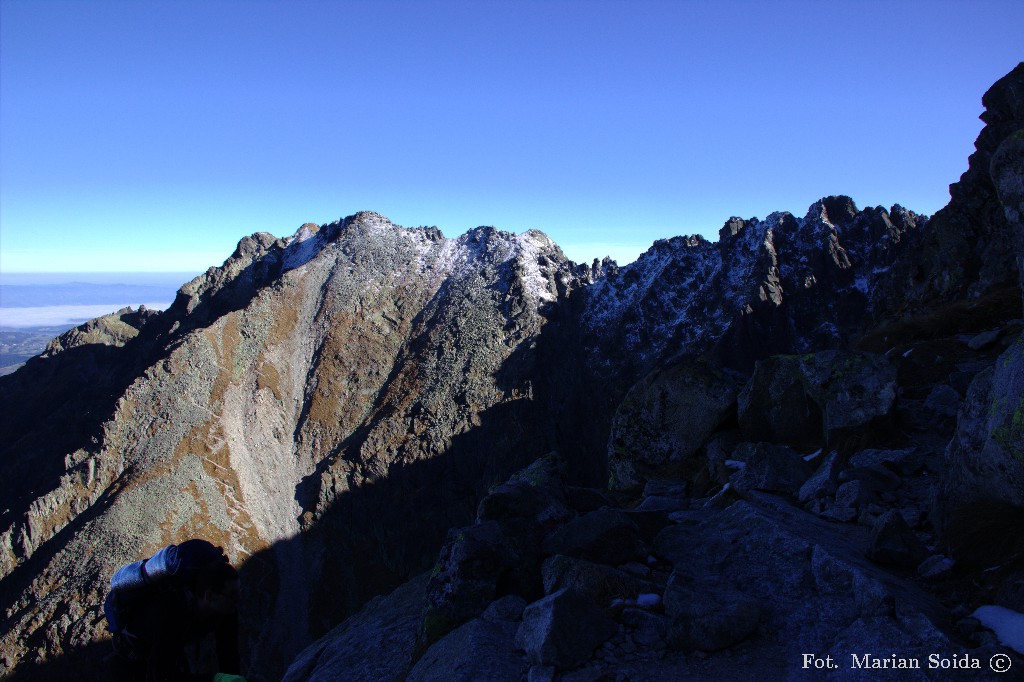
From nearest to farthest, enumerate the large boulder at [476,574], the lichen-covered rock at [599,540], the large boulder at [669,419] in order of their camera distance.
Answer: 1. the large boulder at [476,574]
2. the lichen-covered rock at [599,540]
3. the large boulder at [669,419]

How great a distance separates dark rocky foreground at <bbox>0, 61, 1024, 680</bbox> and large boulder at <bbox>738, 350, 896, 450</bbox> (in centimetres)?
7

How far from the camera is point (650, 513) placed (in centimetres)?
1205

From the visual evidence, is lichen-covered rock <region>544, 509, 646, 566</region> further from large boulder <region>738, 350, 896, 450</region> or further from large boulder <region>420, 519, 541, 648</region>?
large boulder <region>738, 350, 896, 450</region>

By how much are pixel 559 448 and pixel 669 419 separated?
3616 inches

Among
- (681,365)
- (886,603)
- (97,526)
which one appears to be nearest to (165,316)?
(97,526)

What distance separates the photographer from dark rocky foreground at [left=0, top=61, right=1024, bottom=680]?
7.77 metres

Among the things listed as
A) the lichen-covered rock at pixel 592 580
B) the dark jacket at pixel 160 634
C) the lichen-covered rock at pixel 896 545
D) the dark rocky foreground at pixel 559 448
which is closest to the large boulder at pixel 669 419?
the dark rocky foreground at pixel 559 448

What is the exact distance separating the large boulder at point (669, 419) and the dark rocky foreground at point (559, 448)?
0.28 ft

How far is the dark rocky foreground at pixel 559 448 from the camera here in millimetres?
7773

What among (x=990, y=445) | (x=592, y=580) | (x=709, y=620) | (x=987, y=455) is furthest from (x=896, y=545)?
(x=592, y=580)

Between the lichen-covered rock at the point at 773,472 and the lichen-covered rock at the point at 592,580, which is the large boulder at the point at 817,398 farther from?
the lichen-covered rock at the point at 592,580

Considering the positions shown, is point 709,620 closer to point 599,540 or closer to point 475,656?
point 599,540

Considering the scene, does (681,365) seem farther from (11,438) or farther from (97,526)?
(11,438)

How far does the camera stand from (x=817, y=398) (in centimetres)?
1473
